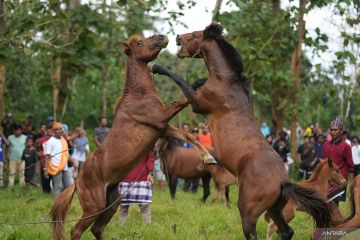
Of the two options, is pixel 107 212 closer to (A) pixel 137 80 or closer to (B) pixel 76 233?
(B) pixel 76 233

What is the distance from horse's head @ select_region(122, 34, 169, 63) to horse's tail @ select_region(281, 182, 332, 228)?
101 inches

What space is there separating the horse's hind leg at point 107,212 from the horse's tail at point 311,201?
254cm

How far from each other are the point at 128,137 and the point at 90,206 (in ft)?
3.49

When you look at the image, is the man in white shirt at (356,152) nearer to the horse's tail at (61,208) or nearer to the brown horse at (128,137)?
the brown horse at (128,137)

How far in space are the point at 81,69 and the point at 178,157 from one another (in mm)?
3518

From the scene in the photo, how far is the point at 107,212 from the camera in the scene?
9.14m

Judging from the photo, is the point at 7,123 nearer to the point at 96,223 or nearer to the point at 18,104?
the point at 18,104

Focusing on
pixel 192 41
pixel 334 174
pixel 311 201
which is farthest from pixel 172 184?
pixel 311 201

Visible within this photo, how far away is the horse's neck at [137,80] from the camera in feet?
29.2

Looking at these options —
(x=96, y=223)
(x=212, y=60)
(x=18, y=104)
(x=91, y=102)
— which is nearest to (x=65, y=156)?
(x=96, y=223)

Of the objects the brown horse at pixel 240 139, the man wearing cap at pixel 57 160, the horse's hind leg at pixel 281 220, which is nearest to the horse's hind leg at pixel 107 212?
the brown horse at pixel 240 139

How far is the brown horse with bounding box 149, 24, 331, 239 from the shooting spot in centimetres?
776

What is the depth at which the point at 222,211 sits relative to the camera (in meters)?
13.5

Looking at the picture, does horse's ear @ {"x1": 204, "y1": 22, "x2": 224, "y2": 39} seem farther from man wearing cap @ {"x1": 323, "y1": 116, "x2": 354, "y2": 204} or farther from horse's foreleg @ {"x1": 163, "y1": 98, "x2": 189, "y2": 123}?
man wearing cap @ {"x1": 323, "y1": 116, "x2": 354, "y2": 204}
